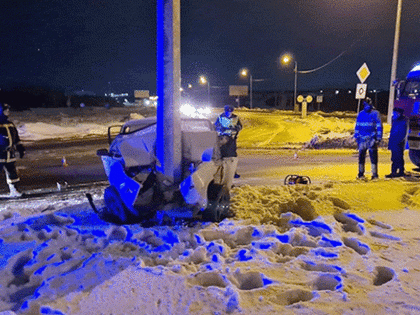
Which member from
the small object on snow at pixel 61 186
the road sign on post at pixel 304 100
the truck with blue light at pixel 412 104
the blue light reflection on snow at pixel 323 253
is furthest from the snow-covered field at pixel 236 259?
the road sign on post at pixel 304 100

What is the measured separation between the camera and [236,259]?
3.95 meters

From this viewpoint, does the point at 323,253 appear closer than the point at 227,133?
Yes

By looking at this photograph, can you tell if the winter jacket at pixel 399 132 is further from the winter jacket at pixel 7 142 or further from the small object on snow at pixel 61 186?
the winter jacket at pixel 7 142

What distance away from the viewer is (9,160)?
773 cm

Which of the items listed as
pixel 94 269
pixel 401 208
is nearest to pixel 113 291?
pixel 94 269

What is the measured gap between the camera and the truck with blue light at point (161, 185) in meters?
4.85

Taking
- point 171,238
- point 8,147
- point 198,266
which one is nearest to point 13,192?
point 8,147

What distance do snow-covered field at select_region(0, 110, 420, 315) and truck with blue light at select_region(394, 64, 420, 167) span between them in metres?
3.64

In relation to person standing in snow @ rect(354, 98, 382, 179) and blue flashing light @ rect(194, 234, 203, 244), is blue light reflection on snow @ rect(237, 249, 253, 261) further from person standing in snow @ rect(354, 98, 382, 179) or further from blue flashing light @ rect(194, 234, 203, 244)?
person standing in snow @ rect(354, 98, 382, 179)

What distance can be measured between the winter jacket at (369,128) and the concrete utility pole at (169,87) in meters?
5.08

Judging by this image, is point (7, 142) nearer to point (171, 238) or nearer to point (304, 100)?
point (171, 238)

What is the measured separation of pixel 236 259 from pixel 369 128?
18.7 feet

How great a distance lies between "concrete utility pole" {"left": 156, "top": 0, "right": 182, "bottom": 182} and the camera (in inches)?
191

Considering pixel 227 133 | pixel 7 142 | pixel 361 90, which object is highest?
pixel 361 90
